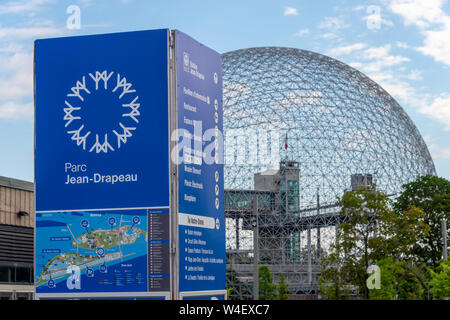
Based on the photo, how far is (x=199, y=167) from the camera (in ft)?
32.8

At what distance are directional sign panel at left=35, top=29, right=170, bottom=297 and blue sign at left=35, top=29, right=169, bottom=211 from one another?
13mm

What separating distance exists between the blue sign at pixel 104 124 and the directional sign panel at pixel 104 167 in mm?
13

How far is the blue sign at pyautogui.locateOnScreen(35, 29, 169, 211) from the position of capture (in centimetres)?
953

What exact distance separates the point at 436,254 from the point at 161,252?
55.5 m

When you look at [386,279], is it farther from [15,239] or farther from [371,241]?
[15,239]

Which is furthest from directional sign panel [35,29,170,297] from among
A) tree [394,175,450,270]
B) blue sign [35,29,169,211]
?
tree [394,175,450,270]

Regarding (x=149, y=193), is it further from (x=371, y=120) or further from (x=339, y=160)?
(x=371, y=120)

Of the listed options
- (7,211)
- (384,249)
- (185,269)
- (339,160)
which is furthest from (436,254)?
(185,269)

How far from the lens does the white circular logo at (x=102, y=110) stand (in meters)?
9.69

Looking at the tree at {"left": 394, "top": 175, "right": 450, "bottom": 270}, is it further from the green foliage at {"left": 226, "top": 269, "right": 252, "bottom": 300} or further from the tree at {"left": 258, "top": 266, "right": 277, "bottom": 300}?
the green foliage at {"left": 226, "top": 269, "right": 252, "bottom": 300}

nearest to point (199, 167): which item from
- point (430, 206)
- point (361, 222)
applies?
point (361, 222)

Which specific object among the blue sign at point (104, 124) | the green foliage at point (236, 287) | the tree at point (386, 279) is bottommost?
the green foliage at point (236, 287)

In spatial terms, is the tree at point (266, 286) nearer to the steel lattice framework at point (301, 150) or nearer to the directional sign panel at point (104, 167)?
the steel lattice framework at point (301, 150)

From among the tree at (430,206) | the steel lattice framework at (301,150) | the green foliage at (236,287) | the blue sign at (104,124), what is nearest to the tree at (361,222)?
the tree at (430,206)
